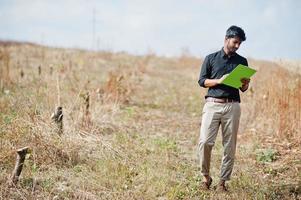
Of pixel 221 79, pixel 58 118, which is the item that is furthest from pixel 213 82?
pixel 58 118

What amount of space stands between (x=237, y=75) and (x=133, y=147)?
8.46 feet

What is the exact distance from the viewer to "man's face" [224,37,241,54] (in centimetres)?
495

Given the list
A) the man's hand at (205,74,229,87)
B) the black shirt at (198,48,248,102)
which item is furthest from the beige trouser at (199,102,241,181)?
the man's hand at (205,74,229,87)

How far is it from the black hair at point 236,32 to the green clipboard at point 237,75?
1.18 ft

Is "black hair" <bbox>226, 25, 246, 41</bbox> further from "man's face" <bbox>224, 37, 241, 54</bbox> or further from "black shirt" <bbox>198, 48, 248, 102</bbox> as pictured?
"black shirt" <bbox>198, 48, 248, 102</bbox>

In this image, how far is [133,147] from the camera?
6891 mm

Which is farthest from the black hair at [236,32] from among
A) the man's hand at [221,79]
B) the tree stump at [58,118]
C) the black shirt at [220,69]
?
the tree stump at [58,118]

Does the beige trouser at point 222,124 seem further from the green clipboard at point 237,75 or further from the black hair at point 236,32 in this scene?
the black hair at point 236,32

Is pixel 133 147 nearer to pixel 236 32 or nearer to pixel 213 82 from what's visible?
pixel 213 82

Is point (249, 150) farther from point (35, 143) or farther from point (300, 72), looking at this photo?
point (35, 143)

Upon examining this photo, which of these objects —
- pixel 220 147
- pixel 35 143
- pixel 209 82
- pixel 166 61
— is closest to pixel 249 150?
pixel 220 147

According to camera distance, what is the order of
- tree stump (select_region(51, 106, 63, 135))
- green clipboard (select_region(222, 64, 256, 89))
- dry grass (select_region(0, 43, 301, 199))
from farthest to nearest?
tree stump (select_region(51, 106, 63, 135))
dry grass (select_region(0, 43, 301, 199))
green clipboard (select_region(222, 64, 256, 89))

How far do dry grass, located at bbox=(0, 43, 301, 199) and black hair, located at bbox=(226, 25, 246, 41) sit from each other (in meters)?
1.92

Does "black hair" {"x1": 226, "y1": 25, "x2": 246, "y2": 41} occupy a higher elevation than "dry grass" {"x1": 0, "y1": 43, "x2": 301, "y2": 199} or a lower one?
higher
